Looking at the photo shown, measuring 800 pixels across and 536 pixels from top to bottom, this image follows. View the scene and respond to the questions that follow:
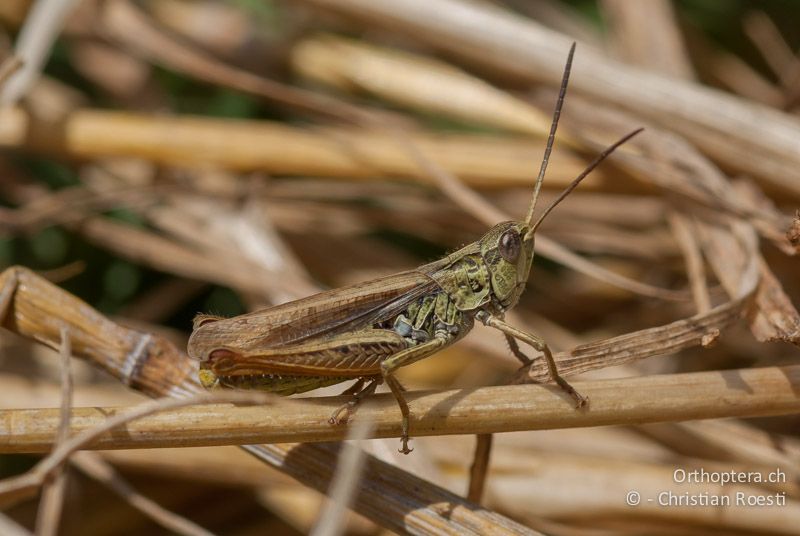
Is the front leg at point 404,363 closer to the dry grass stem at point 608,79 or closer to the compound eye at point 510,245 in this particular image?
the compound eye at point 510,245

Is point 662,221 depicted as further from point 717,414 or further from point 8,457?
point 8,457

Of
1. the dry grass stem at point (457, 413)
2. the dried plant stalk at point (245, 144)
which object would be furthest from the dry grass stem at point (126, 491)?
the dried plant stalk at point (245, 144)

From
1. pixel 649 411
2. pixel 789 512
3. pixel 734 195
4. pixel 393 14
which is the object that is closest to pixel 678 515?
pixel 789 512

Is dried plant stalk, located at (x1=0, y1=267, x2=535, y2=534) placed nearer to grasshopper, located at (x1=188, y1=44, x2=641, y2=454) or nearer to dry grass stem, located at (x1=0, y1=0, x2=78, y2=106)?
grasshopper, located at (x1=188, y1=44, x2=641, y2=454)

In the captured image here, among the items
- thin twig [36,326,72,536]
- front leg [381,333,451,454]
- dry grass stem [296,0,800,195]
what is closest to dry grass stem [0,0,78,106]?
dry grass stem [296,0,800,195]

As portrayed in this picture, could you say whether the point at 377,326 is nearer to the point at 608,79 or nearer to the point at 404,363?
the point at 404,363

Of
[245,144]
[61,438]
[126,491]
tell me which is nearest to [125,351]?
[61,438]
